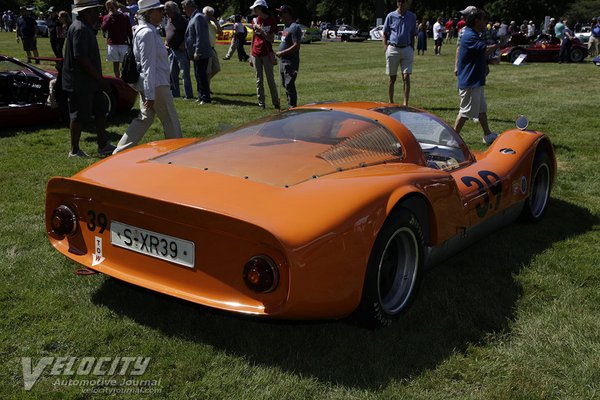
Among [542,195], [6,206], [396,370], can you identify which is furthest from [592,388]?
[6,206]

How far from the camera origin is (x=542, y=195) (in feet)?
16.8

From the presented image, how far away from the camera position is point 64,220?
327cm

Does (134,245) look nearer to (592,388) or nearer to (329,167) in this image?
(329,167)

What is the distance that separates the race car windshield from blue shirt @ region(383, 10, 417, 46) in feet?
20.1

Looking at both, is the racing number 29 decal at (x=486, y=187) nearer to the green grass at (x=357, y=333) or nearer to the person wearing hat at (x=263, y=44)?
the green grass at (x=357, y=333)

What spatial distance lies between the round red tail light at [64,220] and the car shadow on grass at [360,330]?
37 cm

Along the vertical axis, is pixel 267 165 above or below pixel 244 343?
above

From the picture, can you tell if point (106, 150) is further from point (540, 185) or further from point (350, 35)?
point (350, 35)

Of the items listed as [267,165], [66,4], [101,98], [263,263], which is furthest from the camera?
[66,4]

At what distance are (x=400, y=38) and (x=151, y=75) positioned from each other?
4824mm

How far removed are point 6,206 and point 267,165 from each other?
9.82 ft

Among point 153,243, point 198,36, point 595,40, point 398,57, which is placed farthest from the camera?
point 595,40

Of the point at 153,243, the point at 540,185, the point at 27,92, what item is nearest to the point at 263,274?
the point at 153,243

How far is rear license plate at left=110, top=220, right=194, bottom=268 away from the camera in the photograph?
288cm
